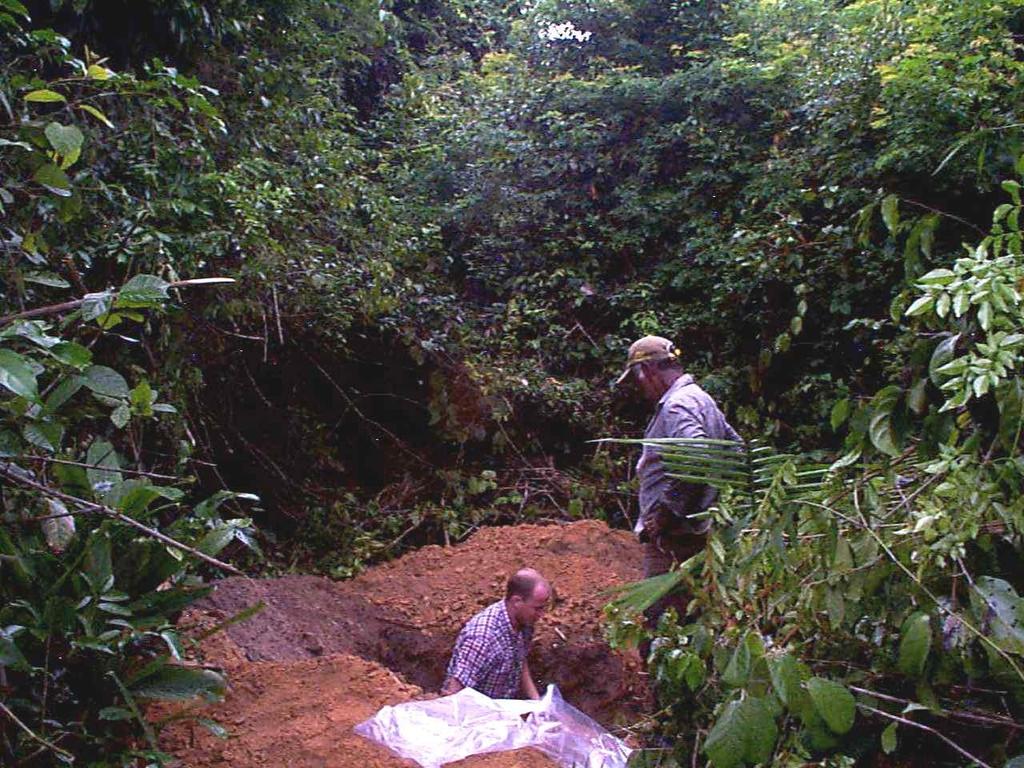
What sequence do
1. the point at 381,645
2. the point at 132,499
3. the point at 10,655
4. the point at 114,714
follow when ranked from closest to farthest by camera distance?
the point at 10,655
the point at 114,714
the point at 132,499
the point at 381,645

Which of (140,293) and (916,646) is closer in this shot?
(916,646)

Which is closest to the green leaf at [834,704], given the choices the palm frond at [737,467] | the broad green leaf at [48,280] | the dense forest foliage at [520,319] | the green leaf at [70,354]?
the dense forest foliage at [520,319]

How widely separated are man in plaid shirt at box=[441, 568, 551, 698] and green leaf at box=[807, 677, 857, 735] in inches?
132

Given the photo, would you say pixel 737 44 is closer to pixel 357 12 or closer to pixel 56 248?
pixel 357 12

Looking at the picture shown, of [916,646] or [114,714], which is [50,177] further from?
[916,646]

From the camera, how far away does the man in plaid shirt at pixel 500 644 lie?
5180 mm

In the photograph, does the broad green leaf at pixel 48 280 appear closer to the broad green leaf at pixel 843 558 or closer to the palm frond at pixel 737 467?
the palm frond at pixel 737 467

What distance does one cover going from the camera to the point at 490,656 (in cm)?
521

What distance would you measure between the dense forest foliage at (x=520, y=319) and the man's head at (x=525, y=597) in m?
1.46

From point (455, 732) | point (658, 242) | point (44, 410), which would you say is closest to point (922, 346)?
point (44, 410)

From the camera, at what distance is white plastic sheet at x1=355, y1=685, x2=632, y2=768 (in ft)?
12.7

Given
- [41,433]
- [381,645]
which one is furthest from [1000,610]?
[381,645]

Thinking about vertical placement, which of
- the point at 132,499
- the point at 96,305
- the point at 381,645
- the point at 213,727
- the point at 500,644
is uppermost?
the point at 96,305

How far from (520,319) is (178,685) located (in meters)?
5.88
